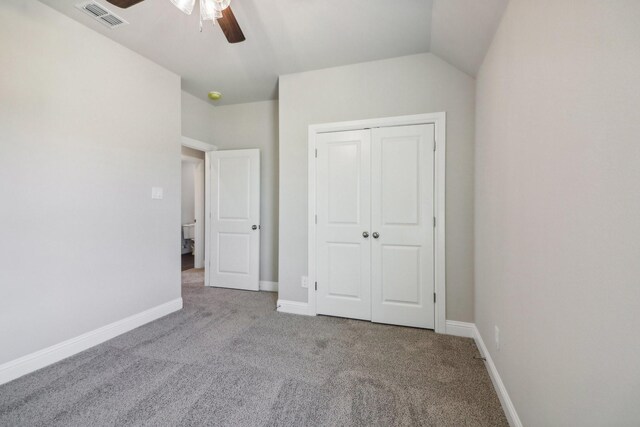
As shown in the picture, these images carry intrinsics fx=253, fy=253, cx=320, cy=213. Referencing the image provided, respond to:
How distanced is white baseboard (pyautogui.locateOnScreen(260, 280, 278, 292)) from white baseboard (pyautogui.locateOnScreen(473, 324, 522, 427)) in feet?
8.25

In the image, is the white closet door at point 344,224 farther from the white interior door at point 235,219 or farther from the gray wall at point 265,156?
the white interior door at point 235,219

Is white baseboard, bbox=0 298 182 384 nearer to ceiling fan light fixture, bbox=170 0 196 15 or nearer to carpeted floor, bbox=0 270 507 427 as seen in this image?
carpeted floor, bbox=0 270 507 427

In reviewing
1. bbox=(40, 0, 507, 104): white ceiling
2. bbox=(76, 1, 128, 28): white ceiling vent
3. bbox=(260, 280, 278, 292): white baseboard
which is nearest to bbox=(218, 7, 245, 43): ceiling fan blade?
bbox=(40, 0, 507, 104): white ceiling

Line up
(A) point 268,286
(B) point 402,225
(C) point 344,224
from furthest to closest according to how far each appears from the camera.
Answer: (A) point 268,286, (C) point 344,224, (B) point 402,225

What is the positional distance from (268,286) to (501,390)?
2835mm

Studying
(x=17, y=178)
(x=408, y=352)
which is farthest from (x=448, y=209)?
(x=17, y=178)

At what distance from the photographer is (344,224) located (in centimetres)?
274

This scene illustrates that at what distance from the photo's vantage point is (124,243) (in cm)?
248

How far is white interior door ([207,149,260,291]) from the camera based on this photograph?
144 inches

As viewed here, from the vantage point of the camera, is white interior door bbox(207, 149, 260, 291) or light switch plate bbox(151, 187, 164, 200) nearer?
light switch plate bbox(151, 187, 164, 200)

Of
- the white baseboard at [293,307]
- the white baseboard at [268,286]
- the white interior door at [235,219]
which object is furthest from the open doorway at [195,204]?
the white baseboard at [293,307]

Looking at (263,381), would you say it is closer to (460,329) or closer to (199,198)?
(460,329)

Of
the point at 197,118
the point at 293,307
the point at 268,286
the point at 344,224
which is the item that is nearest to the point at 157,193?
the point at 197,118

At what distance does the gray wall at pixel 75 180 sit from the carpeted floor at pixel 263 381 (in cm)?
39
